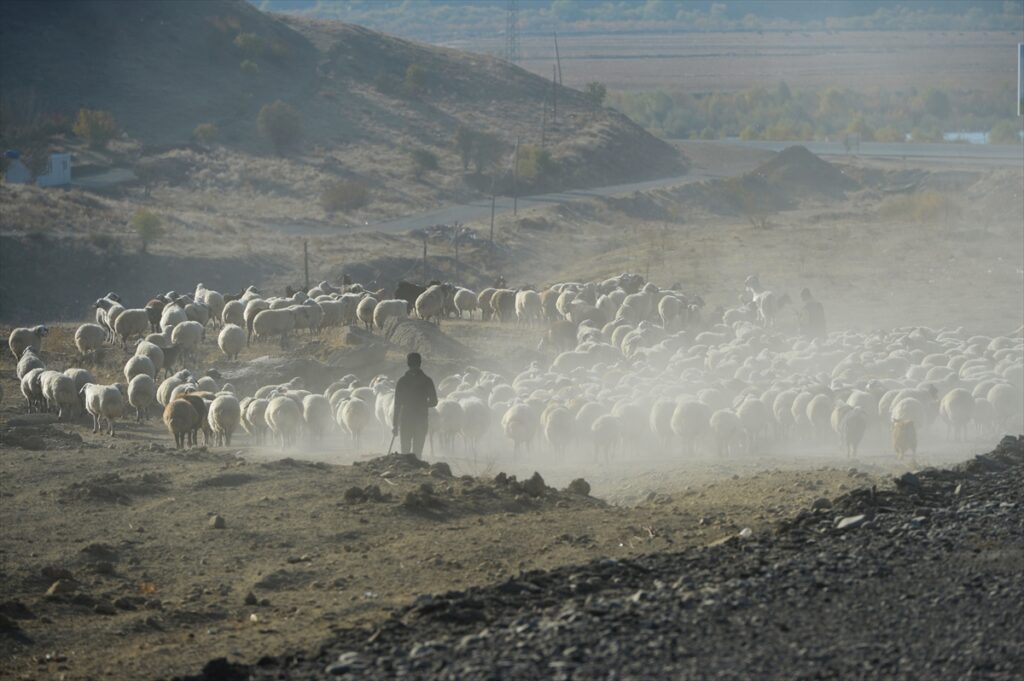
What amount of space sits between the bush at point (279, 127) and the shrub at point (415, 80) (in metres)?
12.6

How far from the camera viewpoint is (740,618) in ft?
27.1

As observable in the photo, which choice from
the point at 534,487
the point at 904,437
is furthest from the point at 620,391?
the point at 534,487

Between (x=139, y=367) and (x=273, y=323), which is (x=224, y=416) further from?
(x=273, y=323)

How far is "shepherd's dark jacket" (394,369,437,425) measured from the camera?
1612cm

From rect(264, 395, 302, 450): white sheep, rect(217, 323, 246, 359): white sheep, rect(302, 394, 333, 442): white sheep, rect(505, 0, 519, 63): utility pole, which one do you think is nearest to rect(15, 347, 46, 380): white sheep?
rect(217, 323, 246, 359): white sheep

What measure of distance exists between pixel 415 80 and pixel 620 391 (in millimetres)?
61783

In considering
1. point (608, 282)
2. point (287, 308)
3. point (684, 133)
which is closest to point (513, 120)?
point (684, 133)

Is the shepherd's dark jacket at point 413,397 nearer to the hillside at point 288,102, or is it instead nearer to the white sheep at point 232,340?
the white sheep at point 232,340

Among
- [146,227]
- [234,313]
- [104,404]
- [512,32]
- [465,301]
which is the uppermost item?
[512,32]

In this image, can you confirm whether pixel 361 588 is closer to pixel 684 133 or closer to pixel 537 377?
pixel 537 377

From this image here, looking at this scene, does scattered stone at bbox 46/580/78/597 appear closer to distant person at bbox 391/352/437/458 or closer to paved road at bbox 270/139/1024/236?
distant person at bbox 391/352/437/458

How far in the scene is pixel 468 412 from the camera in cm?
1927

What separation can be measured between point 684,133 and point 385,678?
342ft

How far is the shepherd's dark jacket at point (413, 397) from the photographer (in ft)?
52.9
